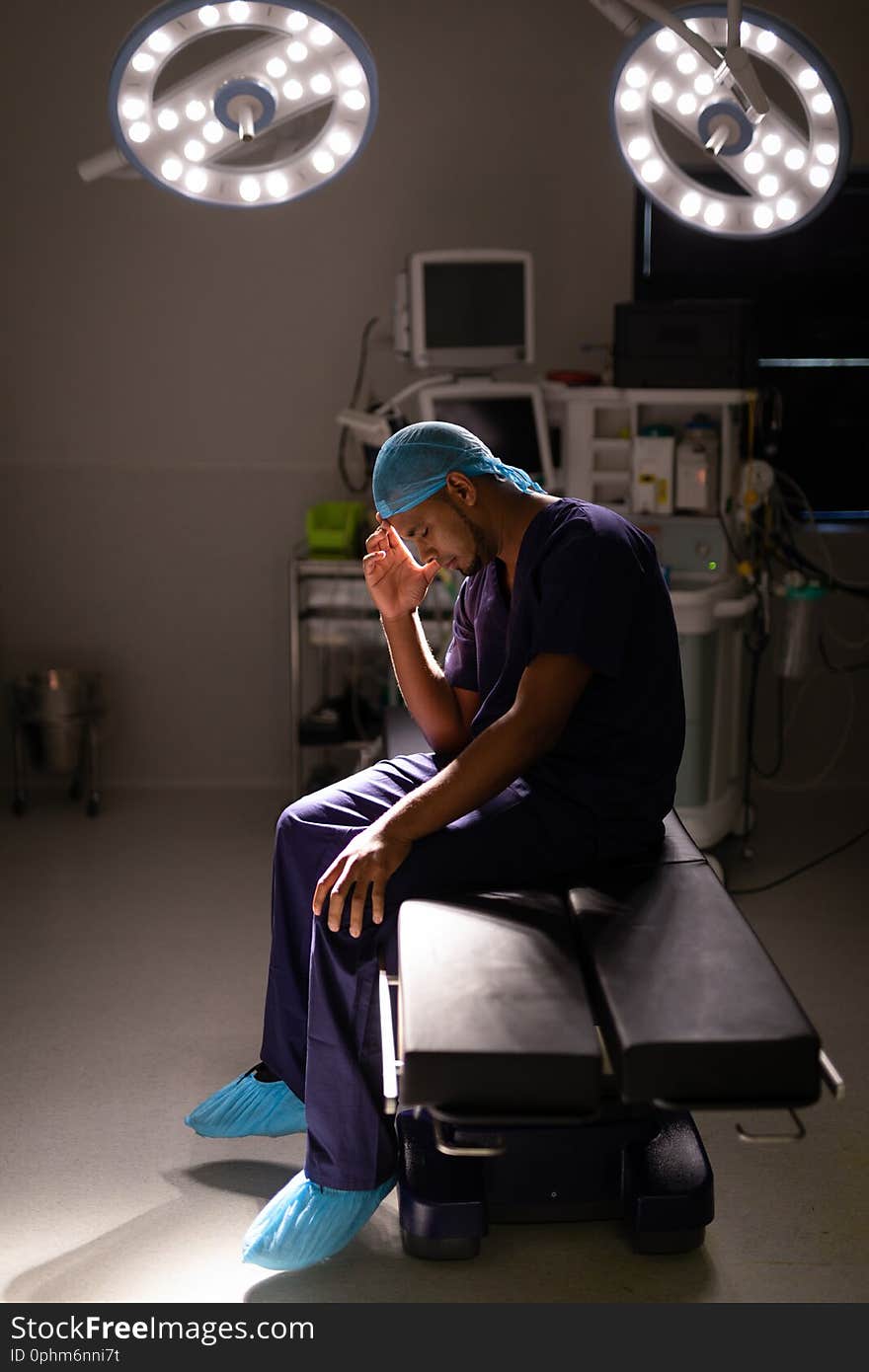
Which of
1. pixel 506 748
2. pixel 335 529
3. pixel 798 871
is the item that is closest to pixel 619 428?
pixel 335 529

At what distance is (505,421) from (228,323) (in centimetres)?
109

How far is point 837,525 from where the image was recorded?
4520mm

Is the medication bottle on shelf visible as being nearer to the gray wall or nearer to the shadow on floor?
the gray wall

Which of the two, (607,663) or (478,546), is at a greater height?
(478,546)

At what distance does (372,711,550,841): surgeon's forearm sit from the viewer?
2082mm

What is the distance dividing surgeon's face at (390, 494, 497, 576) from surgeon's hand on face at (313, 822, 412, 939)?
49 cm

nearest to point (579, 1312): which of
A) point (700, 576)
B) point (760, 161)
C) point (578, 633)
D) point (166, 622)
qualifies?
point (578, 633)

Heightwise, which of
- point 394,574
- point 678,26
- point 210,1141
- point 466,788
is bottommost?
point 210,1141

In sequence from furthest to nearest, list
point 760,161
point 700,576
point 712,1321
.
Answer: point 700,576, point 760,161, point 712,1321

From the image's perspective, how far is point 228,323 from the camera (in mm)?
4438

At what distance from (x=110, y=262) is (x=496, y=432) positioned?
56.5 inches

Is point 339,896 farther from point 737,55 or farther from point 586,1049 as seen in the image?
point 737,55

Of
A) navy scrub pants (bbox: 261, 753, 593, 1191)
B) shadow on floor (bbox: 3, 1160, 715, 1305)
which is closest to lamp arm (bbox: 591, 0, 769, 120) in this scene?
navy scrub pants (bbox: 261, 753, 593, 1191)

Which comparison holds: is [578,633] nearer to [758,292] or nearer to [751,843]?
[751,843]
